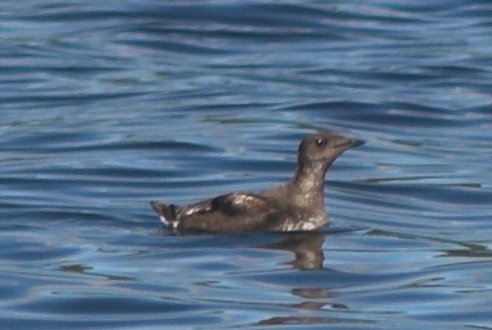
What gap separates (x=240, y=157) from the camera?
2258cm

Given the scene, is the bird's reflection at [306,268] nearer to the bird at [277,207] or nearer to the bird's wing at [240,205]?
the bird at [277,207]

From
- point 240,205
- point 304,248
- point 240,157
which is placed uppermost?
point 240,157

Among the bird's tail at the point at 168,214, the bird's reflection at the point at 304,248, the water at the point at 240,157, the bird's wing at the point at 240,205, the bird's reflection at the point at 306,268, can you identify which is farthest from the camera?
the bird's tail at the point at 168,214

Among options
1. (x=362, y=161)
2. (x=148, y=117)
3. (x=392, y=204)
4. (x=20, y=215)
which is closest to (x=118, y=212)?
(x=20, y=215)

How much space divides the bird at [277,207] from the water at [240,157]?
0.37 ft

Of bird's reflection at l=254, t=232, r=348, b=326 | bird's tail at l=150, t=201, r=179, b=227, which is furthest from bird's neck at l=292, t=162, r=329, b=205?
bird's tail at l=150, t=201, r=179, b=227

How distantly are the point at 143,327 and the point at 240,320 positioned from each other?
0.60 meters

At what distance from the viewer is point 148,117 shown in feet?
84.3

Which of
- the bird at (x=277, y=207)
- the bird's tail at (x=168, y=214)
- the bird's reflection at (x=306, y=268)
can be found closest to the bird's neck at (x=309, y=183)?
the bird at (x=277, y=207)

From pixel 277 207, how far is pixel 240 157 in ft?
15.3

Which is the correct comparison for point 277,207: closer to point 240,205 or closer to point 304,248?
point 240,205

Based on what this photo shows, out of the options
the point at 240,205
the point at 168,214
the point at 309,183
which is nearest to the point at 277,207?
the point at 309,183

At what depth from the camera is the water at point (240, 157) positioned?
49.7ft

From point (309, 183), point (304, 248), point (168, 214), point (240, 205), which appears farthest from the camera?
point (309, 183)
